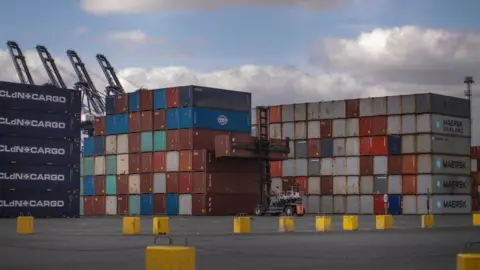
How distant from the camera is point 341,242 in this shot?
22797 mm

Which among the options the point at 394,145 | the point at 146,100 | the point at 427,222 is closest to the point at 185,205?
the point at 146,100

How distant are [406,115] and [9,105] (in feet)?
105

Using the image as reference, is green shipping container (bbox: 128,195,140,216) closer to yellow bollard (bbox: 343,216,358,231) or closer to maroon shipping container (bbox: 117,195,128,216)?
maroon shipping container (bbox: 117,195,128,216)

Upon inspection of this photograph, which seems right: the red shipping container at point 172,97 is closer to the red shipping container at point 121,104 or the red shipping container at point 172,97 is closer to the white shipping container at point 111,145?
the red shipping container at point 121,104

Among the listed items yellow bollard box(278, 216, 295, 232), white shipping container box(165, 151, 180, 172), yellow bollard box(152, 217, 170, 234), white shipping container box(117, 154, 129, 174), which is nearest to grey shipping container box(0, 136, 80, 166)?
white shipping container box(165, 151, 180, 172)

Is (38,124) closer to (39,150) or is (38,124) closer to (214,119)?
(39,150)

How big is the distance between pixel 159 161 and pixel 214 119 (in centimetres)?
564

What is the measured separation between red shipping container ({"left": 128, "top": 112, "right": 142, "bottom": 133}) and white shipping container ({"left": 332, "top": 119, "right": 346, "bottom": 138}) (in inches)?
672

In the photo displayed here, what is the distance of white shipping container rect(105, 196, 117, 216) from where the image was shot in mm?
61688

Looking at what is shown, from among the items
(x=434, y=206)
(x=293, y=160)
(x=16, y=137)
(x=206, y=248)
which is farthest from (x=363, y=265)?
(x=293, y=160)

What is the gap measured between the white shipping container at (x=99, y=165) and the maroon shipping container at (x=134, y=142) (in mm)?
3969

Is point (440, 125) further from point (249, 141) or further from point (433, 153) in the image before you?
point (249, 141)

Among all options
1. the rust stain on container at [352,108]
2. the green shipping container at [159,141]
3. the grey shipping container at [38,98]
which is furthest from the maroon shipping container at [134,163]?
the rust stain on container at [352,108]

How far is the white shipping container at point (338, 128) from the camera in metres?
64.1
